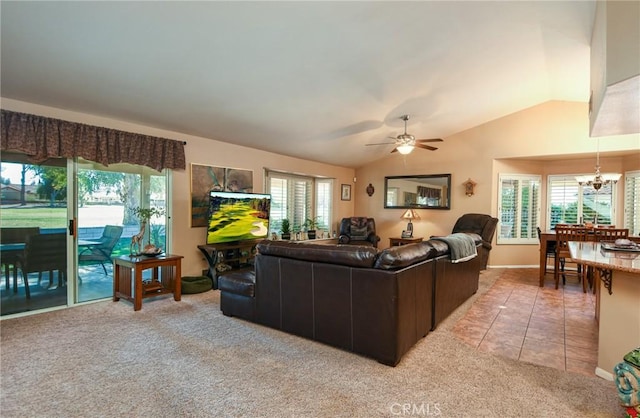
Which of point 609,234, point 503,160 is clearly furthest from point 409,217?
point 609,234

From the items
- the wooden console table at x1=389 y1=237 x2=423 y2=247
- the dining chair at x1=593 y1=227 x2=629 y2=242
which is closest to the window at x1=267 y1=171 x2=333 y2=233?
the wooden console table at x1=389 y1=237 x2=423 y2=247

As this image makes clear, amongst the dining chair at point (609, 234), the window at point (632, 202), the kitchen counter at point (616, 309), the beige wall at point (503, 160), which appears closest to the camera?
the kitchen counter at point (616, 309)

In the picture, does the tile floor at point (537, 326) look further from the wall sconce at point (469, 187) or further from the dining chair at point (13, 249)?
the dining chair at point (13, 249)

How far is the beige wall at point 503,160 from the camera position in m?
6.04

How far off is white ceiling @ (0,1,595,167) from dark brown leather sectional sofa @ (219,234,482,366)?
195cm

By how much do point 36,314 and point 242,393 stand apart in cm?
305

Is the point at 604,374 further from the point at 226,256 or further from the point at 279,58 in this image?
the point at 226,256

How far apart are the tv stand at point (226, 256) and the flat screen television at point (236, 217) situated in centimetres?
11

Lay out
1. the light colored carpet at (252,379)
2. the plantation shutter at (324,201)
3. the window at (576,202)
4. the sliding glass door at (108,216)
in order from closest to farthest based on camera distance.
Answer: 1. the light colored carpet at (252,379)
2. the sliding glass door at (108,216)
3. the window at (576,202)
4. the plantation shutter at (324,201)

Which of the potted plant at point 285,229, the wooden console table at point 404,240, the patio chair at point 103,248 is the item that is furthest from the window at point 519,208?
the patio chair at point 103,248

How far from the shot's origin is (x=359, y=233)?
25.6 feet

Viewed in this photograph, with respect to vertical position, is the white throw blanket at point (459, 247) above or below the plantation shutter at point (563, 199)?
below

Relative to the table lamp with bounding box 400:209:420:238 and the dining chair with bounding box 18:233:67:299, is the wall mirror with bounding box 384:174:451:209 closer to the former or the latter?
the table lamp with bounding box 400:209:420:238

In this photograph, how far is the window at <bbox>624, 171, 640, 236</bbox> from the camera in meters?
5.88
